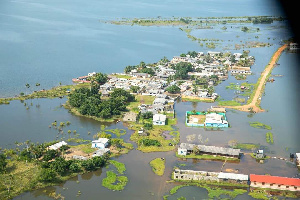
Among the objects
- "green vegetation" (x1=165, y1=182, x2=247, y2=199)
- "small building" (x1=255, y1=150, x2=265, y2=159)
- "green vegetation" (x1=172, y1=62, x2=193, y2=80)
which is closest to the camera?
"green vegetation" (x1=165, y1=182, x2=247, y2=199)

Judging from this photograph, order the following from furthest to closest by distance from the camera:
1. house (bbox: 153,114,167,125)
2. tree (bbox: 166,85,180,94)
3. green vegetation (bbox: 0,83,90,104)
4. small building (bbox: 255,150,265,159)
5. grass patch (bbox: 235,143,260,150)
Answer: tree (bbox: 166,85,180,94) < green vegetation (bbox: 0,83,90,104) < house (bbox: 153,114,167,125) < grass patch (bbox: 235,143,260,150) < small building (bbox: 255,150,265,159)

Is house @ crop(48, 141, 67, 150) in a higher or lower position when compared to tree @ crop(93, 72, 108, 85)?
lower

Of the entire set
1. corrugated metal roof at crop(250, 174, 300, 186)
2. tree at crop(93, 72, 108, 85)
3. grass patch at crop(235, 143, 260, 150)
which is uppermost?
tree at crop(93, 72, 108, 85)

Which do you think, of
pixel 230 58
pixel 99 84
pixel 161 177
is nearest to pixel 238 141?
pixel 161 177

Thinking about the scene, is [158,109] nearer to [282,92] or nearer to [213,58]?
[282,92]

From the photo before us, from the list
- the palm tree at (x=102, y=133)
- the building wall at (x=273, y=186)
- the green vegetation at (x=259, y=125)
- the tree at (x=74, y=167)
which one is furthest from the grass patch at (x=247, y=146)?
the tree at (x=74, y=167)

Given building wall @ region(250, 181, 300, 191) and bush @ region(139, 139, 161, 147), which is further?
bush @ region(139, 139, 161, 147)

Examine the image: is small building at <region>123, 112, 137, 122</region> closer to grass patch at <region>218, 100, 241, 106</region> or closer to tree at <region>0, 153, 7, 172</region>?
grass patch at <region>218, 100, 241, 106</region>

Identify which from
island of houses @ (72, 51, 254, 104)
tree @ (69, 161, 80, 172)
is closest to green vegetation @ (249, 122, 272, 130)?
island of houses @ (72, 51, 254, 104)
